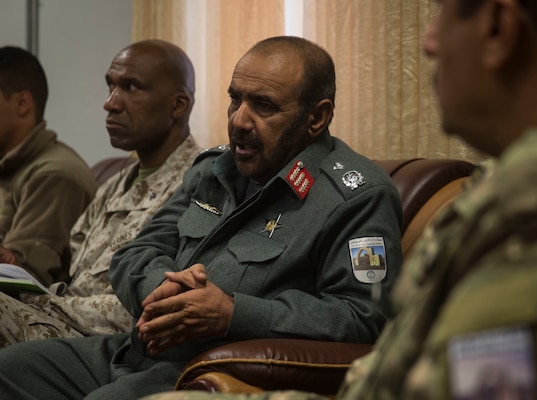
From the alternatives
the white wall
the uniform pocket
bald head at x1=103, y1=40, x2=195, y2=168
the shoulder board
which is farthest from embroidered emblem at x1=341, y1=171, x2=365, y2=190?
the white wall

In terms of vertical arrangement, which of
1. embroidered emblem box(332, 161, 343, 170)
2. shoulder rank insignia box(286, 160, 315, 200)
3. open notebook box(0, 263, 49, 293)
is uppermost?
embroidered emblem box(332, 161, 343, 170)

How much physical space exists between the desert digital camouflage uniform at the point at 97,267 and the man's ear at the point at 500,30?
6.57 feet

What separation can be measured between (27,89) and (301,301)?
7.95 feet

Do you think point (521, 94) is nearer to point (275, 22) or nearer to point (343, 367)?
point (343, 367)

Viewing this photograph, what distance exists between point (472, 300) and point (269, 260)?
1359mm

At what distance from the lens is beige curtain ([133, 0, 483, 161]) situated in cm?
297

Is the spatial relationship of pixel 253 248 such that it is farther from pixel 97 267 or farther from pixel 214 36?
pixel 214 36

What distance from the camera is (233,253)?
214 centimetres

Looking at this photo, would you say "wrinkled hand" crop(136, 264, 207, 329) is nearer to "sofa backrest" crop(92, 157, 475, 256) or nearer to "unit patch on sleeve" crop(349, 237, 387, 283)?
"unit patch on sleeve" crop(349, 237, 387, 283)

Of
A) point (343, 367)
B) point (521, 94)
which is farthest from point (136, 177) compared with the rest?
point (521, 94)

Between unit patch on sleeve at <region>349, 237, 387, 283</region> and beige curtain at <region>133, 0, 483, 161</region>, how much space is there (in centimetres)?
95

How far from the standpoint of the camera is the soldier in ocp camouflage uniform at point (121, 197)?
2.69 meters

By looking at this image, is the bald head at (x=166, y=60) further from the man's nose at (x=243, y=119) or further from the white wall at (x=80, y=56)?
the white wall at (x=80, y=56)

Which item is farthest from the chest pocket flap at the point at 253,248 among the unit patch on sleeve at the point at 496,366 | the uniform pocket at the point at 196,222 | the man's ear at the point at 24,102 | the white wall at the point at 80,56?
the white wall at the point at 80,56
